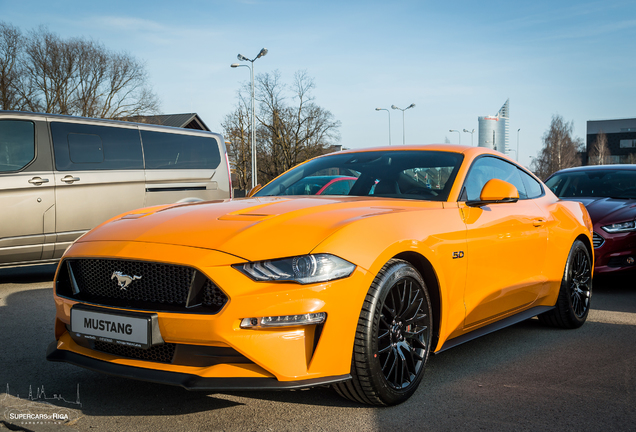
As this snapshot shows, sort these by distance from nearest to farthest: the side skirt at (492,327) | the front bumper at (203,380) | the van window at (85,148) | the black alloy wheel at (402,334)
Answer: the front bumper at (203,380)
the black alloy wheel at (402,334)
the side skirt at (492,327)
the van window at (85,148)

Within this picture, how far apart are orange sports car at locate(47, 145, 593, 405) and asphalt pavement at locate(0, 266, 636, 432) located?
220 millimetres

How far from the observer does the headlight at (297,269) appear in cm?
257

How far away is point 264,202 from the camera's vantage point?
3.59 m

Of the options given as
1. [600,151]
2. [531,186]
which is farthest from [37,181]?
[600,151]

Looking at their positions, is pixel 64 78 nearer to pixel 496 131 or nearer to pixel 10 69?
pixel 10 69

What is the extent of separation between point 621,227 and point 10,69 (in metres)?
38.1

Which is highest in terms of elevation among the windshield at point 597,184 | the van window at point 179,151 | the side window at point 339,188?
the van window at point 179,151

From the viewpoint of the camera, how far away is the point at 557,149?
252 feet

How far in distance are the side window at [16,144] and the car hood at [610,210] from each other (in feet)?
21.7

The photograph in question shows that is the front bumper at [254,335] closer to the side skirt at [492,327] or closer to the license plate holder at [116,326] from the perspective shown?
the license plate holder at [116,326]

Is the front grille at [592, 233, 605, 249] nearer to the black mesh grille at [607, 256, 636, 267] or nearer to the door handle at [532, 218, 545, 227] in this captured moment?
the black mesh grille at [607, 256, 636, 267]

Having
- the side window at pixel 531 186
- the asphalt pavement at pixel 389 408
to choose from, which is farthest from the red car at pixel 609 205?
the asphalt pavement at pixel 389 408

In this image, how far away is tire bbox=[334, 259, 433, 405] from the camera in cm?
277

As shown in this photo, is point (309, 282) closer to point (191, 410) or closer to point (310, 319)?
point (310, 319)
